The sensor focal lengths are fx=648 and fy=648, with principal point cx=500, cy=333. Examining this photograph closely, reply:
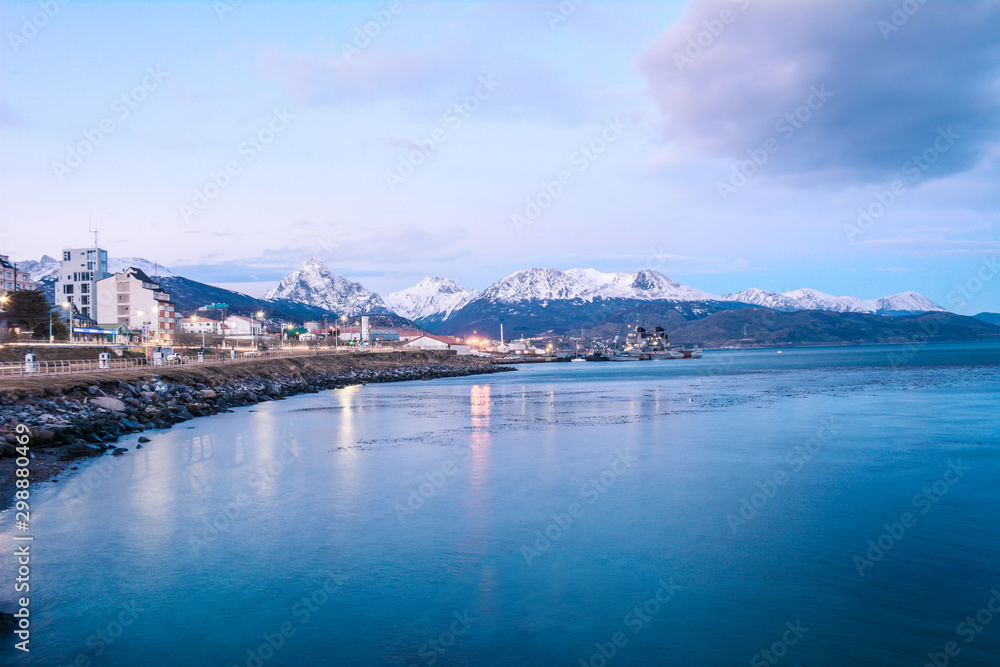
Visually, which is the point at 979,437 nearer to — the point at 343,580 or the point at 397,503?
the point at 397,503

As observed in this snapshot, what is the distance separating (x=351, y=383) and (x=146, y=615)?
8462 cm

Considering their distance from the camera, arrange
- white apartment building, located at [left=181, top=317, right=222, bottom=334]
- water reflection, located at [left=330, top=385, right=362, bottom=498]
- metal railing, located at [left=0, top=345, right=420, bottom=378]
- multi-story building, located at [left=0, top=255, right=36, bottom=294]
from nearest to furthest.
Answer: water reflection, located at [left=330, top=385, right=362, bottom=498], metal railing, located at [left=0, top=345, right=420, bottom=378], multi-story building, located at [left=0, top=255, right=36, bottom=294], white apartment building, located at [left=181, top=317, right=222, bottom=334]

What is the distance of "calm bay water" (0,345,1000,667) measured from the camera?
11164mm

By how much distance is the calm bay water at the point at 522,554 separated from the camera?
1116 centimetres

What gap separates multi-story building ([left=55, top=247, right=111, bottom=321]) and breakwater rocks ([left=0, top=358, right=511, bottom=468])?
72.5 metres

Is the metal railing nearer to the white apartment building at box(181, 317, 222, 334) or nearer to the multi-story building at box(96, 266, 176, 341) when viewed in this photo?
the multi-story building at box(96, 266, 176, 341)

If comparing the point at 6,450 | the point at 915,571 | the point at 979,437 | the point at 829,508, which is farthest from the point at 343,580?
the point at 979,437

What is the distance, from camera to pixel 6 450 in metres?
24.8

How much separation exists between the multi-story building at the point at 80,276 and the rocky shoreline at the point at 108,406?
212 feet

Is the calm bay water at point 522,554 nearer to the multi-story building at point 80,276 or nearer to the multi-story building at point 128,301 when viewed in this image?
the multi-story building at point 128,301

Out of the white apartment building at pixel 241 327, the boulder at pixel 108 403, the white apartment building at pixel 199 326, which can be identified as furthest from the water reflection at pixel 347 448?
the white apartment building at pixel 241 327

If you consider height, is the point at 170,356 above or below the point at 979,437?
above

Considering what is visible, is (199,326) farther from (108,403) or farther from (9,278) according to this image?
(108,403)

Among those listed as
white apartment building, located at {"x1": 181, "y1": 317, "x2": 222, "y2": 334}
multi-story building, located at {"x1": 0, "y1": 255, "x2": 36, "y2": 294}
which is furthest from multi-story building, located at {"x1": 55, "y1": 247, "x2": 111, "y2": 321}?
white apartment building, located at {"x1": 181, "y1": 317, "x2": 222, "y2": 334}
